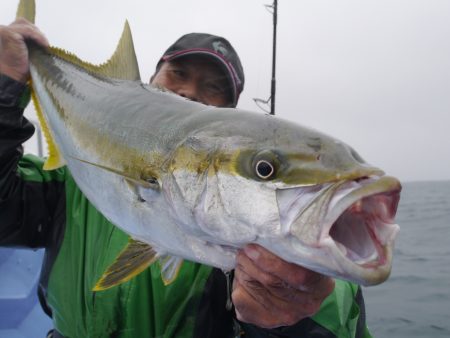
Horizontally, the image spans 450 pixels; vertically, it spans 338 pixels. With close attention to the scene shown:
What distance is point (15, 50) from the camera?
2.42 meters

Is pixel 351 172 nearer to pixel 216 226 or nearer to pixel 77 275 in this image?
pixel 216 226

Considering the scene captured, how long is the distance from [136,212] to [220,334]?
3.22ft

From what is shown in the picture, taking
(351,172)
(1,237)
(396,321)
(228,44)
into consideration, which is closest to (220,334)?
(1,237)

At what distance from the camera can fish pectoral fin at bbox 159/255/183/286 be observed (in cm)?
173

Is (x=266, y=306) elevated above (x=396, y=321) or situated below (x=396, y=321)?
Result: above

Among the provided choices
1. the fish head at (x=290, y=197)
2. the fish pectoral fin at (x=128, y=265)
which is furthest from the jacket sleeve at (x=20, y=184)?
the fish head at (x=290, y=197)

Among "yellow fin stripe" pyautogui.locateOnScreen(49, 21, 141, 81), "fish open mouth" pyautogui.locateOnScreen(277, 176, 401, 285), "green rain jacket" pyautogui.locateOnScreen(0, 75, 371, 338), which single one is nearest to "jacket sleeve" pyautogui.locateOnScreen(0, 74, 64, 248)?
"green rain jacket" pyautogui.locateOnScreen(0, 75, 371, 338)

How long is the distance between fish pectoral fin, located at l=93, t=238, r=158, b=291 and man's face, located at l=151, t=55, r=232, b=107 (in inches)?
65.2

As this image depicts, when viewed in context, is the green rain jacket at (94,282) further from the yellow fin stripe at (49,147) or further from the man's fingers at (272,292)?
the man's fingers at (272,292)

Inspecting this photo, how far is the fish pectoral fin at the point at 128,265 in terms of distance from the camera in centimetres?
171

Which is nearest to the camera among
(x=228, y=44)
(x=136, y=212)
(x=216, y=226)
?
(x=216, y=226)

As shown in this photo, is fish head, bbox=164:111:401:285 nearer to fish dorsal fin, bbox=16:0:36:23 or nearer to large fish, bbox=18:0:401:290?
large fish, bbox=18:0:401:290

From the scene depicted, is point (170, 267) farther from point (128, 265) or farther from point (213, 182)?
point (213, 182)

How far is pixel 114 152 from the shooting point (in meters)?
1.95
